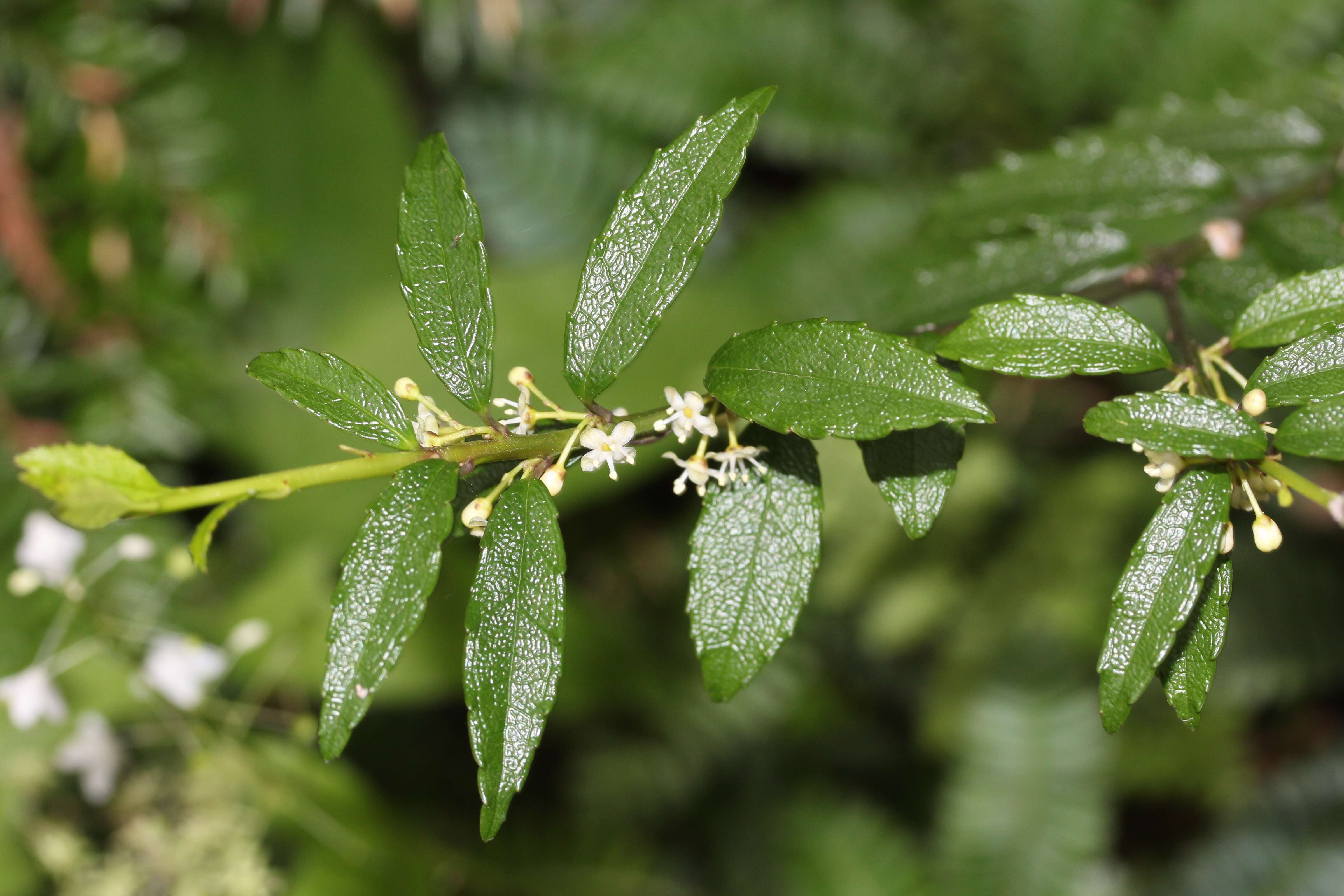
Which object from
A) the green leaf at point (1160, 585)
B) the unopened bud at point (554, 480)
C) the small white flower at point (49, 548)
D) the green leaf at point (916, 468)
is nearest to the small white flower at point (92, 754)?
the small white flower at point (49, 548)

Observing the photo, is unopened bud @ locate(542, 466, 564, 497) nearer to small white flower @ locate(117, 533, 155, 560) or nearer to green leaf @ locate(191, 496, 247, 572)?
green leaf @ locate(191, 496, 247, 572)

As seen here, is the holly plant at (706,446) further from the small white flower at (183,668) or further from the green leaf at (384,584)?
the small white flower at (183,668)

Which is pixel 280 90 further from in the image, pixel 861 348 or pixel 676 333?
pixel 861 348

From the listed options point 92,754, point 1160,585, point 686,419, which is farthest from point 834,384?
point 92,754

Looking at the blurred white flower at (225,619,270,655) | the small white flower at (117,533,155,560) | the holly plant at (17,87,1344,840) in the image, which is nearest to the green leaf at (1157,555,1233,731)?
the holly plant at (17,87,1344,840)

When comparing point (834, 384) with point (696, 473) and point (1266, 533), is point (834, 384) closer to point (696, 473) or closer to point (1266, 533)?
point (696, 473)
